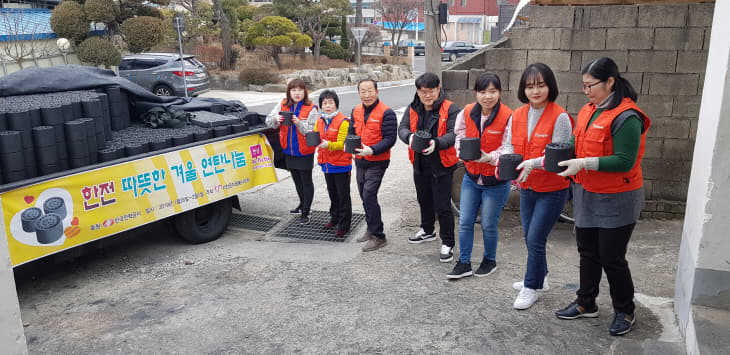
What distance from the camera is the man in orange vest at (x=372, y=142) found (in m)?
5.60

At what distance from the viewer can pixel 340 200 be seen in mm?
6242

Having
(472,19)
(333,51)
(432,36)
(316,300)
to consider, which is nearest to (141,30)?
(333,51)

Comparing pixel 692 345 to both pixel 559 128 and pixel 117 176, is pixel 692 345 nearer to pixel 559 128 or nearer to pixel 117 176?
pixel 559 128

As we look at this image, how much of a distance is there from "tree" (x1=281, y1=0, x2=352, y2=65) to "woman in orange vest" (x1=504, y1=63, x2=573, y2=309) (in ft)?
91.6

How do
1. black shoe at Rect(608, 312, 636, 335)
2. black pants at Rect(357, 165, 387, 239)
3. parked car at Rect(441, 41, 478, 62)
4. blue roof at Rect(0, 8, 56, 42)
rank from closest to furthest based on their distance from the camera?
1. black shoe at Rect(608, 312, 636, 335)
2. black pants at Rect(357, 165, 387, 239)
3. blue roof at Rect(0, 8, 56, 42)
4. parked car at Rect(441, 41, 478, 62)

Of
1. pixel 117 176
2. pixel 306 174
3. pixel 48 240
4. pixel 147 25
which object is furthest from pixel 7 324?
pixel 147 25

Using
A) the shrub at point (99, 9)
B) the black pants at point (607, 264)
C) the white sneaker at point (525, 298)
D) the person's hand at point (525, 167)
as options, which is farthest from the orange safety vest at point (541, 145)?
the shrub at point (99, 9)

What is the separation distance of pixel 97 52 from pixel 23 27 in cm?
384

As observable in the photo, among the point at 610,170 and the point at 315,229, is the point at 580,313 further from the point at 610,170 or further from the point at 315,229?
the point at 315,229

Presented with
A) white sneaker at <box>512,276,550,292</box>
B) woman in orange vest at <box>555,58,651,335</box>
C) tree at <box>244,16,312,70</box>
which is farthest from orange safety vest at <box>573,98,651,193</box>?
tree at <box>244,16,312,70</box>

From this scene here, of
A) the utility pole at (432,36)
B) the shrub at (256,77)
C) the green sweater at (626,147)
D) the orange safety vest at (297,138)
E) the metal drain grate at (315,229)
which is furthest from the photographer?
the shrub at (256,77)

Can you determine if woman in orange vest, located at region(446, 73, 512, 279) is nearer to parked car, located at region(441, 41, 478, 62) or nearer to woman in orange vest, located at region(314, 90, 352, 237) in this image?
woman in orange vest, located at region(314, 90, 352, 237)

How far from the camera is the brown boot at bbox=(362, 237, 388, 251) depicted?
19.1 feet

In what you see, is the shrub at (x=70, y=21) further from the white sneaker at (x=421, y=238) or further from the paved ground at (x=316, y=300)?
the white sneaker at (x=421, y=238)
